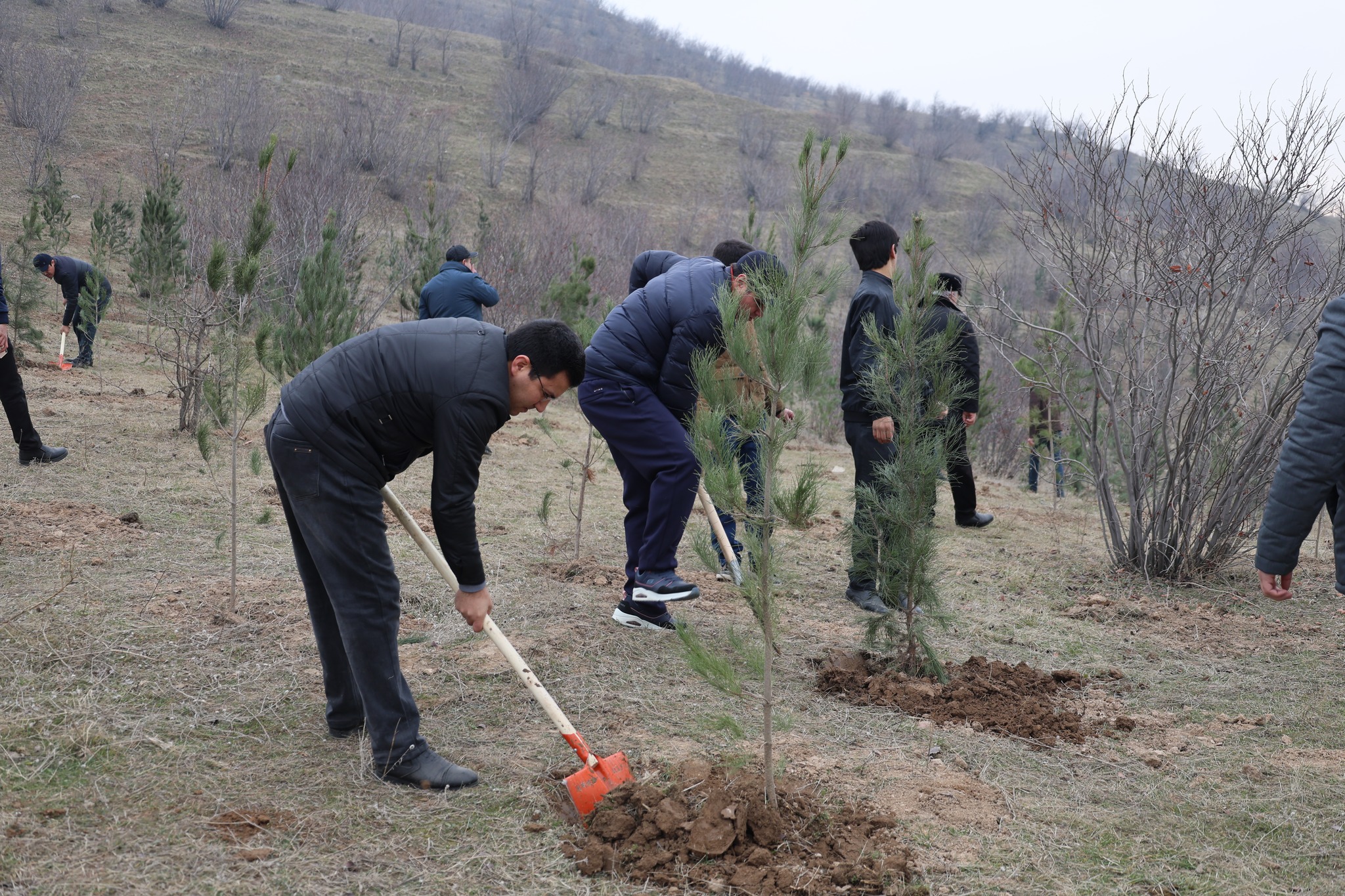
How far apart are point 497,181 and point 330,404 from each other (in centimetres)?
2906

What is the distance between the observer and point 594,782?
2.73m

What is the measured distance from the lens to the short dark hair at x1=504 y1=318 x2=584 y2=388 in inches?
104

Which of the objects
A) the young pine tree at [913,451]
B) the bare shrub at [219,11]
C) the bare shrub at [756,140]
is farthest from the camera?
the bare shrub at [756,140]

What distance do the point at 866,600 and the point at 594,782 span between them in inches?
104

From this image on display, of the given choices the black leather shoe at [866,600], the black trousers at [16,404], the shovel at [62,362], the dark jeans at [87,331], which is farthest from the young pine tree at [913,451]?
the shovel at [62,362]

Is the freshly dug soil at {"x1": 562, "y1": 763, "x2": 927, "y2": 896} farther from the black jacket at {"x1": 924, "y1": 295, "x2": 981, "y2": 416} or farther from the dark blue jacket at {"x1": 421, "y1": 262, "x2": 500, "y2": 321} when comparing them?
the dark blue jacket at {"x1": 421, "y1": 262, "x2": 500, "y2": 321}

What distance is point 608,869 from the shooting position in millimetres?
2488

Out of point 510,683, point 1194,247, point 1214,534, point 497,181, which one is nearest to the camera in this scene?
point 510,683

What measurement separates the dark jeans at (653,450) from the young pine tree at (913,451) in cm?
82

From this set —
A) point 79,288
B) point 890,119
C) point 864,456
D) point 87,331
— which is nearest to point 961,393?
point 864,456

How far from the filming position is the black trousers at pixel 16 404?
620 centimetres

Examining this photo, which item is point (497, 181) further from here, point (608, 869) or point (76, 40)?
point (608, 869)

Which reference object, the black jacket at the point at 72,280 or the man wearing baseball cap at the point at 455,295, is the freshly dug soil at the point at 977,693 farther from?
the black jacket at the point at 72,280

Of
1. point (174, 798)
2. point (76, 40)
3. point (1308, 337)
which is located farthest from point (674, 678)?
point (76, 40)
